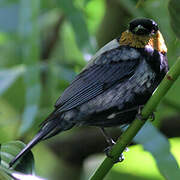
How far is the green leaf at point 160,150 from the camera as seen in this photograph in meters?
1.88

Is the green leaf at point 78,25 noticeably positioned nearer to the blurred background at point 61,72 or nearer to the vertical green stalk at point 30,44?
the blurred background at point 61,72

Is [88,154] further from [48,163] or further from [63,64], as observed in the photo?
[63,64]

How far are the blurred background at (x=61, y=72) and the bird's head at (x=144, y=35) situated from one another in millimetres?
113

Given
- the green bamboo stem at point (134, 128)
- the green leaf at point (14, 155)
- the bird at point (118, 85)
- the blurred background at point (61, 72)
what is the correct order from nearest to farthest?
1. the green bamboo stem at point (134, 128)
2. the green leaf at point (14, 155)
3. the bird at point (118, 85)
4. the blurred background at point (61, 72)

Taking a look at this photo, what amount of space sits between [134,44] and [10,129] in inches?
64.9

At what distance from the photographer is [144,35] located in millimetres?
2795

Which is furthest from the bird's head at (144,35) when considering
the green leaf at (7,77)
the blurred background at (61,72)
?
the green leaf at (7,77)

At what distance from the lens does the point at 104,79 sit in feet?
9.02

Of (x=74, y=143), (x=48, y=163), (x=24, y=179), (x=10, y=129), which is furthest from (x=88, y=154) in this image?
(x=24, y=179)

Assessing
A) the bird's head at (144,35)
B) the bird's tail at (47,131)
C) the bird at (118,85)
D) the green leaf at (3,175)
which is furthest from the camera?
the bird's head at (144,35)

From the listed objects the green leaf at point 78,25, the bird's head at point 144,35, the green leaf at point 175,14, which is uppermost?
the green leaf at point 175,14

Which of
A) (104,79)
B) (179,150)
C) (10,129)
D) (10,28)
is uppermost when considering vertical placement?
(10,28)

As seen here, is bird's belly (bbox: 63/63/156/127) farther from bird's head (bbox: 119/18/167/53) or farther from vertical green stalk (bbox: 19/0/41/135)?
vertical green stalk (bbox: 19/0/41/135)

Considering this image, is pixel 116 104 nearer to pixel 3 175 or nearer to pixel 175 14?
pixel 175 14
